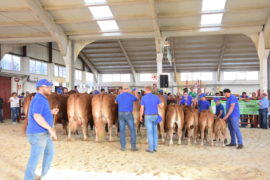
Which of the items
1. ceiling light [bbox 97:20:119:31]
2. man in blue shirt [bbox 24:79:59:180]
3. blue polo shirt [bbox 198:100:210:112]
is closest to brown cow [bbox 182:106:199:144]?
blue polo shirt [bbox 198:100:210:112]

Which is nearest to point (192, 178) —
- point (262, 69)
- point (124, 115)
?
point (124, 115)

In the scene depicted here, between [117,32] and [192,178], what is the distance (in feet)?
38.8

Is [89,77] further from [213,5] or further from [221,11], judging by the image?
[221,11]

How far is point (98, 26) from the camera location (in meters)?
14.2

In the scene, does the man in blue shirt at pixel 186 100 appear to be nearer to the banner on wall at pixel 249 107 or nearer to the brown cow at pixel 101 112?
the banner on wall at pixel 249 107

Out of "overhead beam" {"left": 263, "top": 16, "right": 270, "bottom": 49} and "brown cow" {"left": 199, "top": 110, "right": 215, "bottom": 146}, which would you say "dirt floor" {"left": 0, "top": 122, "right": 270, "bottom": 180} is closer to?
"brown cow" {"left": 199, "top": 110, "right": 215, "bottom": 146}

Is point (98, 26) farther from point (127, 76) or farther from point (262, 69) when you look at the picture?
point (127, 76)

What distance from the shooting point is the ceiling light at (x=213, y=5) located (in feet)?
38.9

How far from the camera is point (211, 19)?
13.5 m

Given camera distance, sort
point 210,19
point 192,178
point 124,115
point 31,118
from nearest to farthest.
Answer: point 31,118
point 192,178
point 124,115
point 210,19

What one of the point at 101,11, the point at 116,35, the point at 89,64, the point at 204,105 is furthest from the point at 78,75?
the point at 204,105

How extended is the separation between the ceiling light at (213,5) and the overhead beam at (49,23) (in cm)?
804

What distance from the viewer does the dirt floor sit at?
4211 millimetres

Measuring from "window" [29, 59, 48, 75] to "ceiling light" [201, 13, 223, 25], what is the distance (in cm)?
1322
